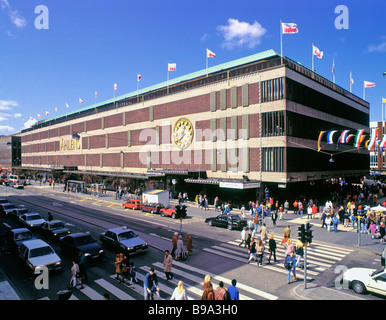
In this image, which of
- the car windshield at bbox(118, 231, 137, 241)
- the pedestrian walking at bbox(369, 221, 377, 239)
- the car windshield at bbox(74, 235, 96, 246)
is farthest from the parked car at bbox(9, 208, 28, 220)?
the pedestrian walking at bbox(369, 221, 377, 239)

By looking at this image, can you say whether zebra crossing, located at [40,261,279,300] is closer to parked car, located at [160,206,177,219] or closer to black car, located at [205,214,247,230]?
black car, located at [205,214,247,230]

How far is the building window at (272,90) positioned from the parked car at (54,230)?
27214 mm

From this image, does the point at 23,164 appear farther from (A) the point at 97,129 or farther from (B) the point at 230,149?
(B) the point at 230,149

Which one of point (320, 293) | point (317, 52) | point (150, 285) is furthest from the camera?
point (317, 52)

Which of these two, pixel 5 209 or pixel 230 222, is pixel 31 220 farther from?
pixel 230 222

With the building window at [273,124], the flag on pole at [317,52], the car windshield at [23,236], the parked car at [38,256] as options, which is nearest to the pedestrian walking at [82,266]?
the parked car at [38,256]

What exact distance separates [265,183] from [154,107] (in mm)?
26402

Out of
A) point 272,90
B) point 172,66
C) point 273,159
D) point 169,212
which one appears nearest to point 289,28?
point 272,90

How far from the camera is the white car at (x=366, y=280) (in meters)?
12.0

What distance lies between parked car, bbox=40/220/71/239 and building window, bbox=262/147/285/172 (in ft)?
79.3

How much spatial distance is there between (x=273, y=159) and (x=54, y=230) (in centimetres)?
2548

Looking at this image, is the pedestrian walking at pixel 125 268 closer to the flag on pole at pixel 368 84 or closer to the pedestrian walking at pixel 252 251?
the pedestrian walking at pixel 252 251

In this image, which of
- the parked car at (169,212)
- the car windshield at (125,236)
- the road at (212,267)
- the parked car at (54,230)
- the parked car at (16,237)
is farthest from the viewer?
the parked car at (169,212)

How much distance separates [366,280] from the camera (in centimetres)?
1231
